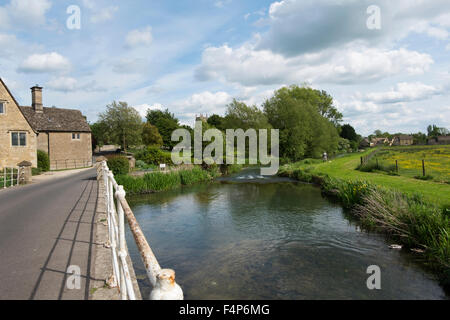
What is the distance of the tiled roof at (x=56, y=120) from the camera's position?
39281mm

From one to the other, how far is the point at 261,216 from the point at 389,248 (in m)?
6.33

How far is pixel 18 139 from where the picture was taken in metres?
30.5

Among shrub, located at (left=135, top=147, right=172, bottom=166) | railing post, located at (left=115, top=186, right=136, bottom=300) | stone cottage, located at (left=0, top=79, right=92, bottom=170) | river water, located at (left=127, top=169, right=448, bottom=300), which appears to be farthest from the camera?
shrub, located at (left=135, top=147, right=172, bottom=166)

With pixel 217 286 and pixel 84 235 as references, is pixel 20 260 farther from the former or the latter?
pixel 217 286

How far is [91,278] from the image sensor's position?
16.7 ft

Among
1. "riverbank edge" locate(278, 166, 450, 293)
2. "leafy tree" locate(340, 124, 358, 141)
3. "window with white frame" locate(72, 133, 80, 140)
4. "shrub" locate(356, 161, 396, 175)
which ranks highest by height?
"leafy tree" locate(340, 124, 358, 141)

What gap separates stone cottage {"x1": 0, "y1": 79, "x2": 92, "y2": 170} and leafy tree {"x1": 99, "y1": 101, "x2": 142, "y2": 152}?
9.94 metres

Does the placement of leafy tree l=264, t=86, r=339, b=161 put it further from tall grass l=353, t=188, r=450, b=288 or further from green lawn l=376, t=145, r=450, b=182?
tall grass l=353, t=188, r=450, b=288

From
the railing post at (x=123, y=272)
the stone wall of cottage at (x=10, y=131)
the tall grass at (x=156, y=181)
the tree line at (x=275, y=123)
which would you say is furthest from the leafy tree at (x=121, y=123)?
the railing post at (x=123, y=272)

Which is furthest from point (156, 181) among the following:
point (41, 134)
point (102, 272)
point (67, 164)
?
point (41, 134)

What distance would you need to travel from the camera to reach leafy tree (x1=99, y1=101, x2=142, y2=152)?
181ft

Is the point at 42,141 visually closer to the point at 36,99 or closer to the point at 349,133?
the point at 36,99

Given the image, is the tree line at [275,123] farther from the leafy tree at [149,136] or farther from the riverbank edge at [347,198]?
the riverbank edge at [347,198]

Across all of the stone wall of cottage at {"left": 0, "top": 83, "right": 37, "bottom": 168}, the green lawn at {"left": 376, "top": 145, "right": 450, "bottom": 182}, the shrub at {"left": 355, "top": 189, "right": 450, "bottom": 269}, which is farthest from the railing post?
the stone wall of cottage at {"left": 0, "top": 83, "right": 37, "bottom": 168}
